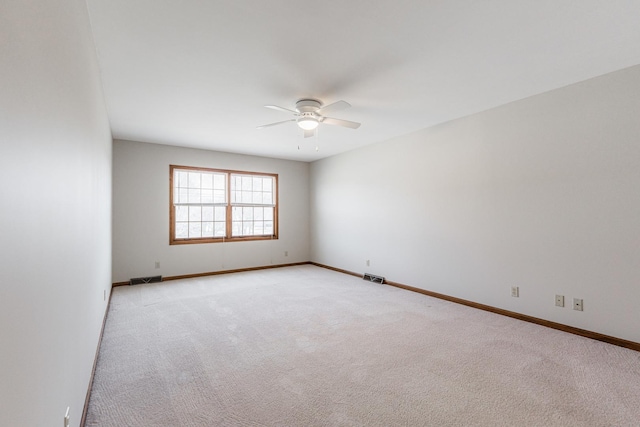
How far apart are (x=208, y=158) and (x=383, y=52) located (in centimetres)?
450

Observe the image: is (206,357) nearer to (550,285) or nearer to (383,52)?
(383,52)

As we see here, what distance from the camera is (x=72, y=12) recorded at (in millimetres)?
1546

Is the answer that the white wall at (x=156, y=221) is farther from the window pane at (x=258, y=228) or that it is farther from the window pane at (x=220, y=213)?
the window pane at (x=220, y=213)

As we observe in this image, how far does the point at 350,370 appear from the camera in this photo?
7.89 feet

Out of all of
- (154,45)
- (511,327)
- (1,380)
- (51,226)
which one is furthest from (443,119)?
(1,380)

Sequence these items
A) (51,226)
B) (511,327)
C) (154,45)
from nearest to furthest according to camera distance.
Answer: (51,226) → (154,45) → (511,327)

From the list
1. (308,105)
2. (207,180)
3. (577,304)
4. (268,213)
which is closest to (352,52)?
(308,105)

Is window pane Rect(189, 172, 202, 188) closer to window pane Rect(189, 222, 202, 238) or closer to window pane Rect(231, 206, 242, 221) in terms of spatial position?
window pane Rect(189, 222, 202, 238)

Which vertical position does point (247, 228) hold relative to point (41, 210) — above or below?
below

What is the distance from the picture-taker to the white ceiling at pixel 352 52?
200 centimetres

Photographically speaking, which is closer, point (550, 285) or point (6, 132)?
point (6, 132)

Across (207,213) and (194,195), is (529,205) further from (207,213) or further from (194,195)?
(194,195)

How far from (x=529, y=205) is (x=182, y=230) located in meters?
5.61

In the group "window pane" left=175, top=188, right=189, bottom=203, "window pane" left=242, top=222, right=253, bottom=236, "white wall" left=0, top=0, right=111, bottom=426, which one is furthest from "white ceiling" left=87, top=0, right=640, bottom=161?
"window pane" left=242, top=222, right=253, bottom=236
